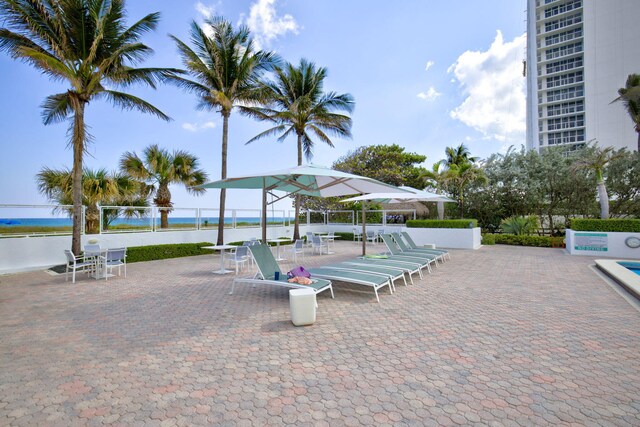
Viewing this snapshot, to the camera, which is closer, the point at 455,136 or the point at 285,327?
the point at 285,327

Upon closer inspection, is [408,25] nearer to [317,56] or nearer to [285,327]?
[317,56]

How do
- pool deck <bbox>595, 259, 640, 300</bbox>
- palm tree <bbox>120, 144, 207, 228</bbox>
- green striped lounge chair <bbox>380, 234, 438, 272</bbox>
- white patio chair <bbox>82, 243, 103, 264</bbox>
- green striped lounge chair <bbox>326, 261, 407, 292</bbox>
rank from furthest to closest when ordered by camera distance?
palm tree <bbox>120, 144, 207, 228</bbox>
green striped lounge chair <bbox>380, 234, 438, 272</bbox>
white patio chair <bbox>82, 243, 103, 264</bbox>
green striped lounge chair <bbox>326, 261, 407, 292</bbox>
pool deck <bbox>595, 259, 640, 300</bbox>

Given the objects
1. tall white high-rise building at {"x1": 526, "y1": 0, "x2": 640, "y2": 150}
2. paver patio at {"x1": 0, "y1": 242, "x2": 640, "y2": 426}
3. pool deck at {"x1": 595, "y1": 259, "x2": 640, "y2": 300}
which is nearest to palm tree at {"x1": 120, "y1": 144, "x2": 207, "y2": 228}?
paver patio at {"x1": 0, "y1": 242, "x2": 640, "y2": 426}

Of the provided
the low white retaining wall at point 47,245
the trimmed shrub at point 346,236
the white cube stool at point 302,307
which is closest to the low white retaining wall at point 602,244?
the trimmed shrub at point 346,236

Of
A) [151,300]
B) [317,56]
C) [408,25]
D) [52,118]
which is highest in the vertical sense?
[317,56]

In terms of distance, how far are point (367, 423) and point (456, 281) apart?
6.27m

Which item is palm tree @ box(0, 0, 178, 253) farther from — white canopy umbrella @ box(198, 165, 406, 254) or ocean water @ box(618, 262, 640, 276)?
ocean water @ box(618, 262, 640, 276)

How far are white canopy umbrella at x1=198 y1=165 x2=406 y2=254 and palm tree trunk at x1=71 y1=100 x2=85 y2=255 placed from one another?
5.46 metres

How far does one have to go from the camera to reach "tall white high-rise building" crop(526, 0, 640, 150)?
133ft

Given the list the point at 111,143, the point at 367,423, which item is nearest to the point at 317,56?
the point at 111,143

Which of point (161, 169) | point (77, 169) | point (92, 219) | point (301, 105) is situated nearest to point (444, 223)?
point (301, 105)

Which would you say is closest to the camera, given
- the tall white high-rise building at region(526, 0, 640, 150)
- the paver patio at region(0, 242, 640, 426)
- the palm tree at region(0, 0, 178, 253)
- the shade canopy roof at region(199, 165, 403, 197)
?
the paver patio at region(0, 242, 640, 426)

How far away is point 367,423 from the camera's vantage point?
2.45 meters

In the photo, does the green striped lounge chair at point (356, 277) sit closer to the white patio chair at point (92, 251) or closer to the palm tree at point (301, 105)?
the white patio chair at point (92, 251)
